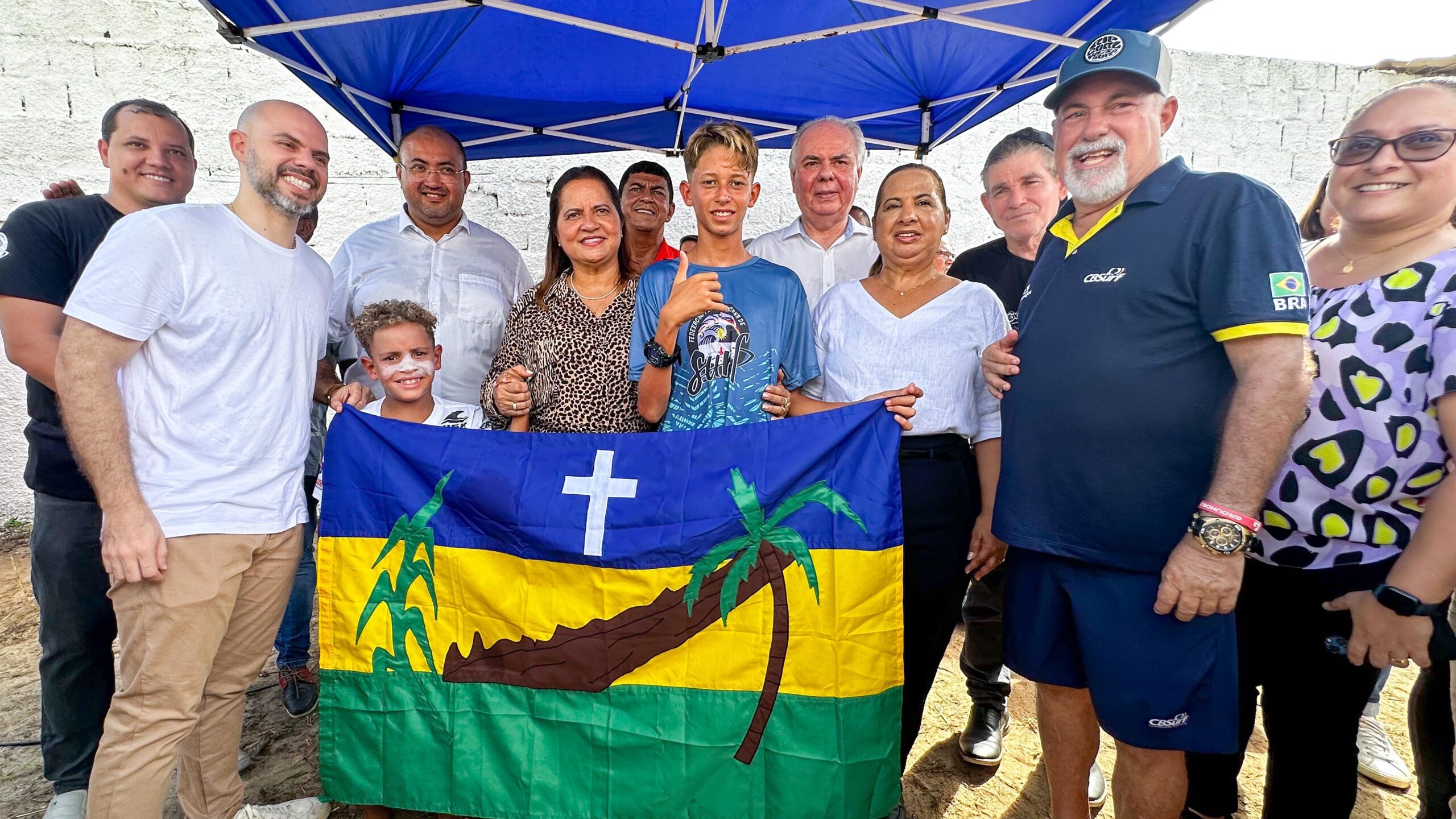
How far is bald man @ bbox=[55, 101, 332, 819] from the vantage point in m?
1.91

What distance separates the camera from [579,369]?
2496 millimetres

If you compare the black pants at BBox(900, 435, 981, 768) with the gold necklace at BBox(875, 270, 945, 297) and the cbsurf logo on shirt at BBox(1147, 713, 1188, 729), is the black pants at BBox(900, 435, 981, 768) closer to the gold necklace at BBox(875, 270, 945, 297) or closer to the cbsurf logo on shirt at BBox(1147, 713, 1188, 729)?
the gold necklace at BBox(875, 270, 945, 297)

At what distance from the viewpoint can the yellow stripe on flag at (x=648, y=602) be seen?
2.17m

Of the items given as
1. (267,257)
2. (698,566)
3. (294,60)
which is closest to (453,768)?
(698,566)

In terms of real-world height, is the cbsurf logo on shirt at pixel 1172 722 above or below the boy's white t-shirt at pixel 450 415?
below

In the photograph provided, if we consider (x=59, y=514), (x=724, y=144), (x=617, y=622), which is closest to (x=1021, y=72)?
(x=724, y=144)

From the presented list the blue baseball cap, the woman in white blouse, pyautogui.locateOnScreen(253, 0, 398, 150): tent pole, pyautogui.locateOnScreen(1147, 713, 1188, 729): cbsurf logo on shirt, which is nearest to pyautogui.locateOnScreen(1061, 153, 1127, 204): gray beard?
the blue baseball cap

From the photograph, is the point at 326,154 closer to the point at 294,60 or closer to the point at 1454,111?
the point at 294,60

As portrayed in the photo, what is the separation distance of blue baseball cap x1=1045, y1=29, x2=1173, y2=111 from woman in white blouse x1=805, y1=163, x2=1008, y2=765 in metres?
0.52

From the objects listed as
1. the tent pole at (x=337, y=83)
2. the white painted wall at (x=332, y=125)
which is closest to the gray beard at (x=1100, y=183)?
the tent pole at (x=337, y=83)

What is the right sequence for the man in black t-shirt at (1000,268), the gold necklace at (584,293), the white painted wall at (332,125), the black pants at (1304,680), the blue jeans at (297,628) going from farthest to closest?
the white painted wall at (332,125) → the blue jeans at (297,628) → the man in black t-shirt at (1000,268) → the gold necklace at (584,293) → the black pants at (1304,680)

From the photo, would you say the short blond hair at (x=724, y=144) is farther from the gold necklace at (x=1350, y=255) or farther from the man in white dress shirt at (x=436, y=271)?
the gold necklace at (x=1350, y=255)

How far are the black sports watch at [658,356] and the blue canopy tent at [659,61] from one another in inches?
59.7

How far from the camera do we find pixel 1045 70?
3715mm
